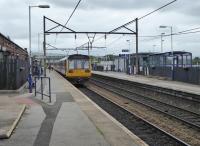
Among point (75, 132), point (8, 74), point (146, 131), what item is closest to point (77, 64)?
point (8, 74)

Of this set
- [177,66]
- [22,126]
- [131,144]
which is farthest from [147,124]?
[177,66]

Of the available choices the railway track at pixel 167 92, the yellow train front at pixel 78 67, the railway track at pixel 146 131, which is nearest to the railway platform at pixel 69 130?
the railway track at pixel 146 131

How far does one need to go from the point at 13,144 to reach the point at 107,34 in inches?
1693

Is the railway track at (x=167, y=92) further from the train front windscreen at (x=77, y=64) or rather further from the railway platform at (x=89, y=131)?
the railway platform at (x=89, y=131)

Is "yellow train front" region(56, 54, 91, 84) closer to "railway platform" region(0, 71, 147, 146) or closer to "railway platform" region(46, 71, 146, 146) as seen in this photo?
"railway platform" region(0, 71, 147, 146)

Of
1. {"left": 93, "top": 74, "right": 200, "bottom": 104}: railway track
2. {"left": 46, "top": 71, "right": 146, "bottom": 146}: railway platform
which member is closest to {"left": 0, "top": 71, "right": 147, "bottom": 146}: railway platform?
{"left": 46, "top": 71, "right": 146, "bottom": 146}: railway platform

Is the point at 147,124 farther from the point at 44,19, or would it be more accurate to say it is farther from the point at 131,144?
the point at 44,19

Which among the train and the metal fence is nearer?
the metal fence

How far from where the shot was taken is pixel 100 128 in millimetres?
14203

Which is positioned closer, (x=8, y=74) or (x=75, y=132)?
(x=75, y=132)

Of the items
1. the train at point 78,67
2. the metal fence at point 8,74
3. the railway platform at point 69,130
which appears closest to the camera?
the railway platform at point 69,130

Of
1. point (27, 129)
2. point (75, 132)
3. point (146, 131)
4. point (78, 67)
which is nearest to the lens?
point (75, 132)

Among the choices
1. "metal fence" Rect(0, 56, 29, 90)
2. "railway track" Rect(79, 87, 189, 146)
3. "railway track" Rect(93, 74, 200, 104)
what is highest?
"metal fence" Rect(0, 56, 29, 90)

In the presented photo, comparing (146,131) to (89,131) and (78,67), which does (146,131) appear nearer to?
(89,131)
